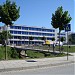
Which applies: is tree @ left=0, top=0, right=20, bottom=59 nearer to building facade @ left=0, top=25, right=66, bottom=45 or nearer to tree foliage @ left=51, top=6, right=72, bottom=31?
tree foliage @ left=51, top=6, right=72, bottom=31

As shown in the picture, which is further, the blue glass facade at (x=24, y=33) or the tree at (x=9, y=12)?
the blue glass facade at (x=24, y=33)

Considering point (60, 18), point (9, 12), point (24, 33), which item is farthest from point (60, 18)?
point (24, 33)

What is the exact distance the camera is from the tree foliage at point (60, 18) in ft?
90.6

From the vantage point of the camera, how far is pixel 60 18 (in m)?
28.1

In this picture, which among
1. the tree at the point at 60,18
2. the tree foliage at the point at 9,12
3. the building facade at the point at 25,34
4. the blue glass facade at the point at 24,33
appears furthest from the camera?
the blue glass facade at the point at 24,33

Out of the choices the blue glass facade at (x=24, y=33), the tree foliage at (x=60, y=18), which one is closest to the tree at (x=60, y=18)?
the tree foliage at (x=60, y=18)

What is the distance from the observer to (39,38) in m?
152

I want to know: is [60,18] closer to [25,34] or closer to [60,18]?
[60,18]

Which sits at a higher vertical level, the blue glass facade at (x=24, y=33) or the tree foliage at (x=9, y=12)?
the blue glass facade at (x=24, y=33)

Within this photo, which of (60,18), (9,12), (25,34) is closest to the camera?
(9,12)

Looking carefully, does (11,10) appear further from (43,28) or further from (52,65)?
(43,28)

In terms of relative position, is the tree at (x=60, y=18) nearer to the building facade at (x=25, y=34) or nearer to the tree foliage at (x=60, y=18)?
the tree foliage at (x=60, y=18)

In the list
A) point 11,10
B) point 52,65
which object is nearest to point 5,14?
point 11,10

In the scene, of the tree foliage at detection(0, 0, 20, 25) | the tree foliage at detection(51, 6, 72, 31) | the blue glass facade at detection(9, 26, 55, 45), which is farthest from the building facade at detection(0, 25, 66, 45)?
the tree foliage at detection(0, 0, 20, 25)
